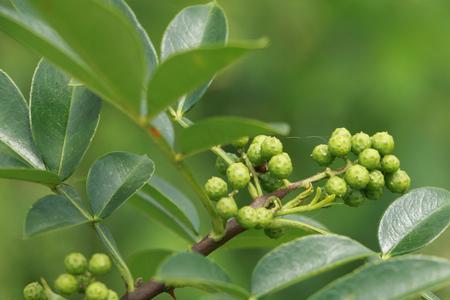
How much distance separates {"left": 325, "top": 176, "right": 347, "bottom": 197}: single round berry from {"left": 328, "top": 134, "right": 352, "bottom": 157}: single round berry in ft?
0.21

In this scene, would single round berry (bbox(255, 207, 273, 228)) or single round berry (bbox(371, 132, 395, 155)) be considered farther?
single round berry (bbox(371, 132, 395, 155))

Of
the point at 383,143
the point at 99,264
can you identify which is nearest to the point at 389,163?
the point at 383,143

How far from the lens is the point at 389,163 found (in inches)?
54.2

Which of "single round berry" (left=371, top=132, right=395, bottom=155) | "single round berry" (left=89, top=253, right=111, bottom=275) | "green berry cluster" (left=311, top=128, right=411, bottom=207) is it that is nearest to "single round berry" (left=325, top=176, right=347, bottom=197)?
"green berry cluster" (left=311, top=128, right=411, bottom=207)

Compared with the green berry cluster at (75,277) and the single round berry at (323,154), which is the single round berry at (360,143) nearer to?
the single round berry at (323,154)

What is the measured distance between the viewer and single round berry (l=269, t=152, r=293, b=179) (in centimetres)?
130

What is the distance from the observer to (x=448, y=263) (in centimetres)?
100

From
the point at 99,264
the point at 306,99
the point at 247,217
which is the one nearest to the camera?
the point at 247,217

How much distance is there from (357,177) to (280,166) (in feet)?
0.40

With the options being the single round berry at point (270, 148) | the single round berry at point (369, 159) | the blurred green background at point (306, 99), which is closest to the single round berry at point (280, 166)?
the single round berry at point (270, 148)

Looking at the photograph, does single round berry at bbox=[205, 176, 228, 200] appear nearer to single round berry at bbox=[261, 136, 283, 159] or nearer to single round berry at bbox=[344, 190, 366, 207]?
single round berry at bbox=[261, 136, 283, 159]

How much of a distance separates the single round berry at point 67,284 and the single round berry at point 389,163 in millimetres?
532

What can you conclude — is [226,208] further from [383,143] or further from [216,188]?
[383,143]

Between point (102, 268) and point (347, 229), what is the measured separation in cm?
256
